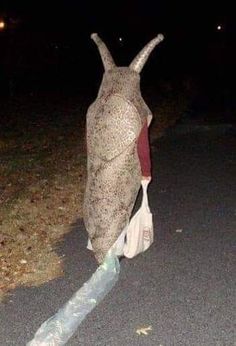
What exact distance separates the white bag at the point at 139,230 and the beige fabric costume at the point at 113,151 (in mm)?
82

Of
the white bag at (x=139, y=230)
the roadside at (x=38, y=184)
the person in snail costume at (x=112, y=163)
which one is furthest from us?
the roadside at (x=38, y=184)

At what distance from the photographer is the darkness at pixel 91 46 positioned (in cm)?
2777

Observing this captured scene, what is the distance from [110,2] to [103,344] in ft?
129

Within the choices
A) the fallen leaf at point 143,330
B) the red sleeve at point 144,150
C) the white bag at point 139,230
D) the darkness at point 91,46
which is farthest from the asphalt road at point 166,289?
the darkness at point 91,46

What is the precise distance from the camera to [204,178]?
10.6m

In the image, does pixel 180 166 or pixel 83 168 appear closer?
pixel 83 168

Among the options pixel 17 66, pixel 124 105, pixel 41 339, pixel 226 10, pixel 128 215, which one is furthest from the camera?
pixel 226 10

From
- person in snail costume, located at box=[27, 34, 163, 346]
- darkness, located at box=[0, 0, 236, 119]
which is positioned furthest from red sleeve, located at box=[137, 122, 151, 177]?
→ darkness, located at box=[0, 0, 236, 119]

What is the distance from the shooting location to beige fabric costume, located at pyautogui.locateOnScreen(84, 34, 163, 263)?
5719 mm

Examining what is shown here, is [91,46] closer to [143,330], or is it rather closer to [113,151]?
[113,151]

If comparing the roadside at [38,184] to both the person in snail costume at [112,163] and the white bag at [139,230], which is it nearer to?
the person in snail costume at [112,163]

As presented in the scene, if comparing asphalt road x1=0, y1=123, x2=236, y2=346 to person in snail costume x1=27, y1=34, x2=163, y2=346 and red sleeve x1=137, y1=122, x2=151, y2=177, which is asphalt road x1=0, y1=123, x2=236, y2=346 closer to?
person in snail costume x1=27, y1=34, x2=163, y2=346

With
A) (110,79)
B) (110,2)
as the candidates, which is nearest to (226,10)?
(110,2)

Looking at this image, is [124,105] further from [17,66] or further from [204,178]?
[17,66]
